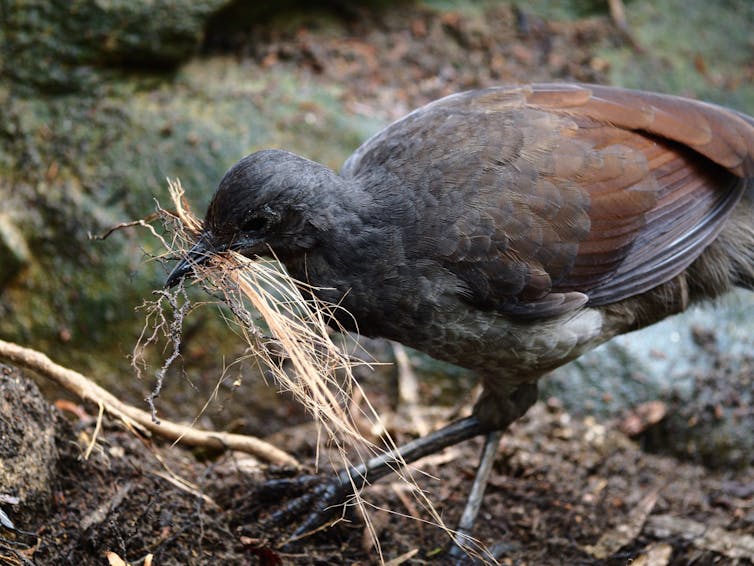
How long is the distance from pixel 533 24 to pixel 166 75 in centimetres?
287

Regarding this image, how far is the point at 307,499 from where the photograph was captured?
3.77 metres

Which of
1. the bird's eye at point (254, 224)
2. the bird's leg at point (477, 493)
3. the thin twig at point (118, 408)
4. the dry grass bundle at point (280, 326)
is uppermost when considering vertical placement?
the bird's eye at point (254, 224)

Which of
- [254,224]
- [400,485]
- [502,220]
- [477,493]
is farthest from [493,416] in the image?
[254,224]

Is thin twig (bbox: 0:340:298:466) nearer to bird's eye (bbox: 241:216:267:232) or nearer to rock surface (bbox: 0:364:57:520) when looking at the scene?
rock surface (bbox: 0:364:57:520)

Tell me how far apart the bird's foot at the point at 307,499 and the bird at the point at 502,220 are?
2cm

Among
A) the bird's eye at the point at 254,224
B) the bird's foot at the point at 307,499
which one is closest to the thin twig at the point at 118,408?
the bird's foot at the point at 307,499

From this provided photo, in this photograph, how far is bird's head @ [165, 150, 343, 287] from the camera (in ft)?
10.9

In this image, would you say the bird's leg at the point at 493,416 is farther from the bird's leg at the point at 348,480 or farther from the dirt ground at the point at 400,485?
the dirt ground at the point at 400,485

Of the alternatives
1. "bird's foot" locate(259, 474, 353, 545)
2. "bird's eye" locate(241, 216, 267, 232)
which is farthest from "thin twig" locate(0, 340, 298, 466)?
"bird's eye" locate(241, 216, 267, 232)

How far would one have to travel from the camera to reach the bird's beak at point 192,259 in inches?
131

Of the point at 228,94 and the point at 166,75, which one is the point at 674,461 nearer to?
the point at 228,94

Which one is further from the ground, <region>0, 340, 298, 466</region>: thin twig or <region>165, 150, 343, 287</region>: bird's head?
<region>165, 150, 343, 287</region>: bird's head

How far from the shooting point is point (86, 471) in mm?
3428

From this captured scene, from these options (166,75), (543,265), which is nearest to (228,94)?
(166,75)
